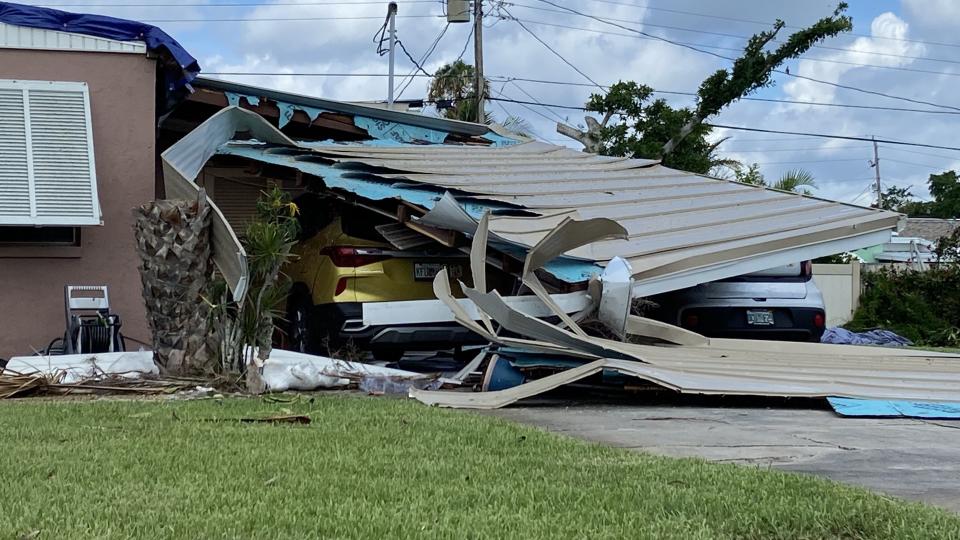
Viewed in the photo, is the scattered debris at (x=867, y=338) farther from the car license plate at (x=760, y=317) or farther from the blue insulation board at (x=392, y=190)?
the blue insulation board at (x=392, y=190)

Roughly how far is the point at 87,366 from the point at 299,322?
7.62 feet

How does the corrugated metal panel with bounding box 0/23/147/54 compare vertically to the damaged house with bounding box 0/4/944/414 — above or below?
above

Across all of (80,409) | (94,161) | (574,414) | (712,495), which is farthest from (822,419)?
(94,161)

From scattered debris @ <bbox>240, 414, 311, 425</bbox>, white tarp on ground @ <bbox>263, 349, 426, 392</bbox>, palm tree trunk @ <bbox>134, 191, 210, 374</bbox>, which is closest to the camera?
scattered debris @ <bbox>240, 414, 311, 425</bbox>

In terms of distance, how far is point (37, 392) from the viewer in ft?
24.9

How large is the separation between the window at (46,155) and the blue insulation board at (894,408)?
7.02m

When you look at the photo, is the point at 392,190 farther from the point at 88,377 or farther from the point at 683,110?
the point at 683,110

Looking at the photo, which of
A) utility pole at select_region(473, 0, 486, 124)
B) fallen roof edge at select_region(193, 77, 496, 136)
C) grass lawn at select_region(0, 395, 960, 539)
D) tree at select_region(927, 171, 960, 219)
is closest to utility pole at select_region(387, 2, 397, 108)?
utility pole at select_region(473, 0, 486, 124)

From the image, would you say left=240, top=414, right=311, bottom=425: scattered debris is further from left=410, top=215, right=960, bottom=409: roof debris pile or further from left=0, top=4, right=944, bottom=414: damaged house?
left=0, top=4, right=944, bottom=414: damaged house

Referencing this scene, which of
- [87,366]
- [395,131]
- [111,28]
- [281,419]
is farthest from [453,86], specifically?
[281,419]

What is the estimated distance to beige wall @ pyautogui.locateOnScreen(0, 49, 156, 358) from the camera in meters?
10.0

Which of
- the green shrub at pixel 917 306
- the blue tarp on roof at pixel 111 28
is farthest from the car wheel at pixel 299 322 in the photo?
the green shrub at pixel 917 306

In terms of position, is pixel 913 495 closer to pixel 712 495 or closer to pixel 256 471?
pixel 712 495

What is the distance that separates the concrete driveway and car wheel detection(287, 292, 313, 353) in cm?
309
